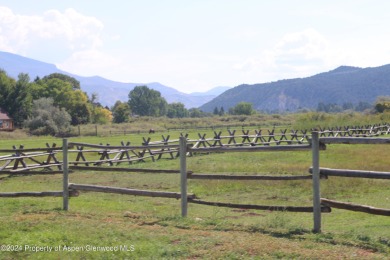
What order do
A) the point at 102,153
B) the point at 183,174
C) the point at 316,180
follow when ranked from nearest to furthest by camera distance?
1. the point at 316,180
2. the point at 183,174
3. the point at 102,153

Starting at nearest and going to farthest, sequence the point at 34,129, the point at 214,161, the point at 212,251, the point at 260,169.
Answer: the point at 212,251, the point at 260,169, the point at 214,161, the point at 34,129

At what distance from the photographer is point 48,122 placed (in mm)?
66875

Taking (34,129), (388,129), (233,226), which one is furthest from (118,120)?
(233,226)

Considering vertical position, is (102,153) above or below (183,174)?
below

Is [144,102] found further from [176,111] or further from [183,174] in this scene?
[183,174]

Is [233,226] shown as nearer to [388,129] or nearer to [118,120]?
[388,129]

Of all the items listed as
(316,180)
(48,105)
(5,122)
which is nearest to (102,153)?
(316,180)

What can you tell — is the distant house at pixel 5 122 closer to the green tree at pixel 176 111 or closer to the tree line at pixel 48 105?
the tree line at pixel 48 105

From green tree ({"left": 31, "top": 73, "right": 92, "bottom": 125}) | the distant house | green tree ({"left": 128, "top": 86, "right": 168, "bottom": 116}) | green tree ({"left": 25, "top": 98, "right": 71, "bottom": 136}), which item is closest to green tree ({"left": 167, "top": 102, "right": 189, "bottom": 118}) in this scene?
green tree ({"left": 128, "top": 86, "right": 168, "bottom": 116})

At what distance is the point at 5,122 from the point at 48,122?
34.8ft

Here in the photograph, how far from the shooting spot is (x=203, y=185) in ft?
50.3

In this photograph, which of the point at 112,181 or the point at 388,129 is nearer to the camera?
the point at 112,181

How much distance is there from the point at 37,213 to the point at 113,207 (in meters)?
2.13

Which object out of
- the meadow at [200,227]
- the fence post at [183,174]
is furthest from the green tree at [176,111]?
the fence post at [183,174]
